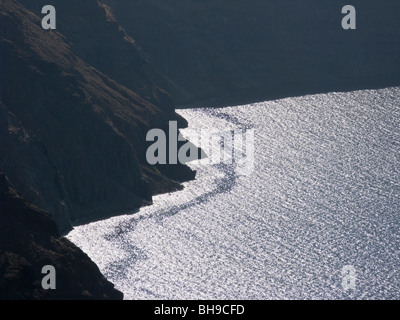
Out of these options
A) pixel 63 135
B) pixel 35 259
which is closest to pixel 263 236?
pixel 63 135

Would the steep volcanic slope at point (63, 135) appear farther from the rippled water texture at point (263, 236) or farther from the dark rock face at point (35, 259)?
the dark rock face at point (35, 259)

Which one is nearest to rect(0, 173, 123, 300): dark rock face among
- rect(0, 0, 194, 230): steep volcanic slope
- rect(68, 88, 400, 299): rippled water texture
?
rect(68, 88, 400, 299): rippled water texture

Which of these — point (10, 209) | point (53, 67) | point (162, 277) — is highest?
point (53, 67)

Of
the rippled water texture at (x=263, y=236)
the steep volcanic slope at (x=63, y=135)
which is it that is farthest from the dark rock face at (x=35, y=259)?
the steep volcanic slope at (x=63, y=135)

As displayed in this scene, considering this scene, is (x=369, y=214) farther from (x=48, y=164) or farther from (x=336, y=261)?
(x=48, y=164)

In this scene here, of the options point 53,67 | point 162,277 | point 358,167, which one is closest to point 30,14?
point 53,67

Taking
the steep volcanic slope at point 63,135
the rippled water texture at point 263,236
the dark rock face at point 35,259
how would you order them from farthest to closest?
the steep volcanic slope at point 63,135 → the rippled water texture at point 263,236 → the dark rock face at point 35,259
